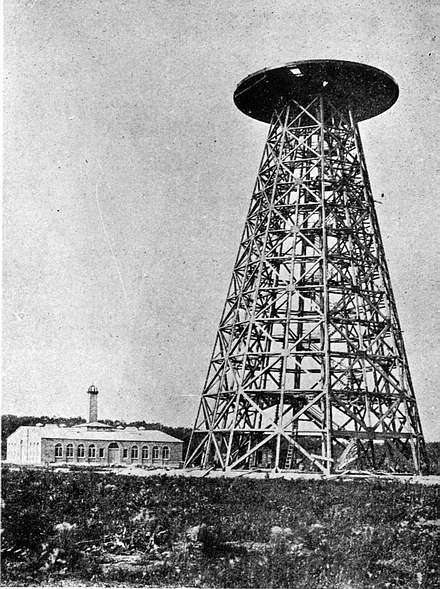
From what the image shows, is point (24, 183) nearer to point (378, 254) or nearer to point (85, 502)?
point (85, 502)

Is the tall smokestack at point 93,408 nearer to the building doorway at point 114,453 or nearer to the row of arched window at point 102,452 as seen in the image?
the building doorway at point 114,453

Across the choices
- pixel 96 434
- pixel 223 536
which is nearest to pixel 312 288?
pixel 223 536

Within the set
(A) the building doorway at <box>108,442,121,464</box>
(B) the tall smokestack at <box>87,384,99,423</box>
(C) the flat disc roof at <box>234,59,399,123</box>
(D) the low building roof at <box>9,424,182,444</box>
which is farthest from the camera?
(B) the tall smokestack at <box>87,384,99,423</box>

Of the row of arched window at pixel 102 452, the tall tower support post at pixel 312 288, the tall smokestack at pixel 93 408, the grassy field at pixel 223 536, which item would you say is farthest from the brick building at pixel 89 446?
the grassy field at pixel 223 536

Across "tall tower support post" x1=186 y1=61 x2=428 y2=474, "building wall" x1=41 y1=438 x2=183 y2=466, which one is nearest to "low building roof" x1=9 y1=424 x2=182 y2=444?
"building wall" x1=41 y1=438 x2=183 y2=466

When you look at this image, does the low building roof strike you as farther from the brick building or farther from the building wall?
the building wall
